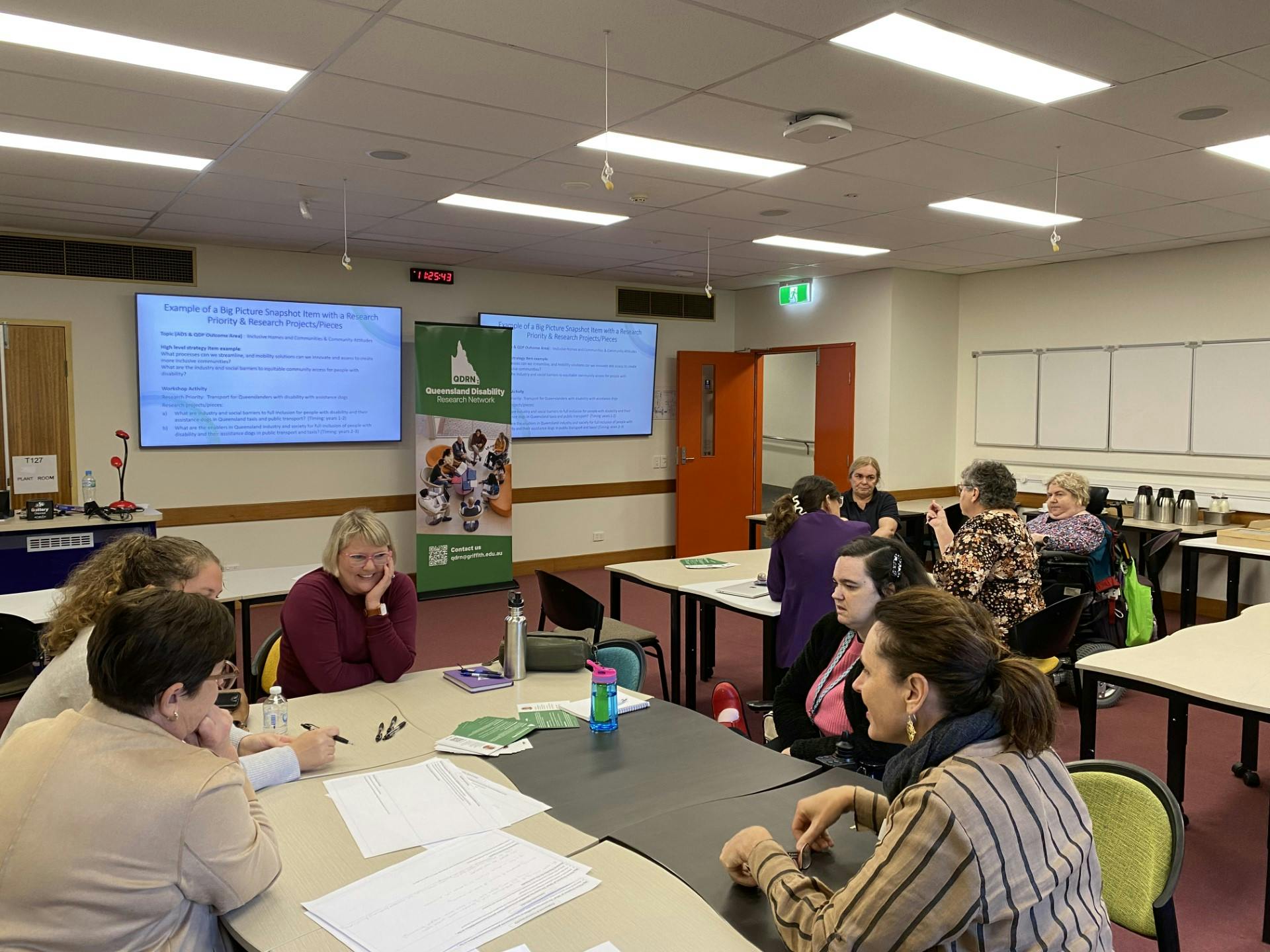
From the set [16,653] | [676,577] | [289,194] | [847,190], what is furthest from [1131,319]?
[16,653]

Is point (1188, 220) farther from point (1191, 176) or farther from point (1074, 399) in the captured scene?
point (1074, 399)

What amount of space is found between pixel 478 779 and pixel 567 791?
22 centimetres

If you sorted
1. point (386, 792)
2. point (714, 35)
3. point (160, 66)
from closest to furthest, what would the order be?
point (386, 792), point (714, 35), point (160, 66)

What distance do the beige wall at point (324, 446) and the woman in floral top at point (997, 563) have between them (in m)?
5.07

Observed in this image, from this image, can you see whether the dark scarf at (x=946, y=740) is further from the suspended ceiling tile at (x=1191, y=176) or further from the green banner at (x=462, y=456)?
the green banner at (x=462, y=456)

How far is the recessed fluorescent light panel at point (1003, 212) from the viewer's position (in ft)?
17.6

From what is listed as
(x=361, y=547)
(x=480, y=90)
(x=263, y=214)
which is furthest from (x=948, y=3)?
(x=263, y=214)

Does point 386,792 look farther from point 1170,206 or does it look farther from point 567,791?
point 1170,206

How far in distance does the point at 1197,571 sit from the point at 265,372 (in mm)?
6897

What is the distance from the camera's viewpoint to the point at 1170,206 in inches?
212

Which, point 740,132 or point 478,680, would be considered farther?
point 740,132

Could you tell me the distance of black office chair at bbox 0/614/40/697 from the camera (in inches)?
132

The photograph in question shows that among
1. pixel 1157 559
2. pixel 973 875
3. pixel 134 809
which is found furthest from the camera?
pixel 1157 559

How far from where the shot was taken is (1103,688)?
488cm
